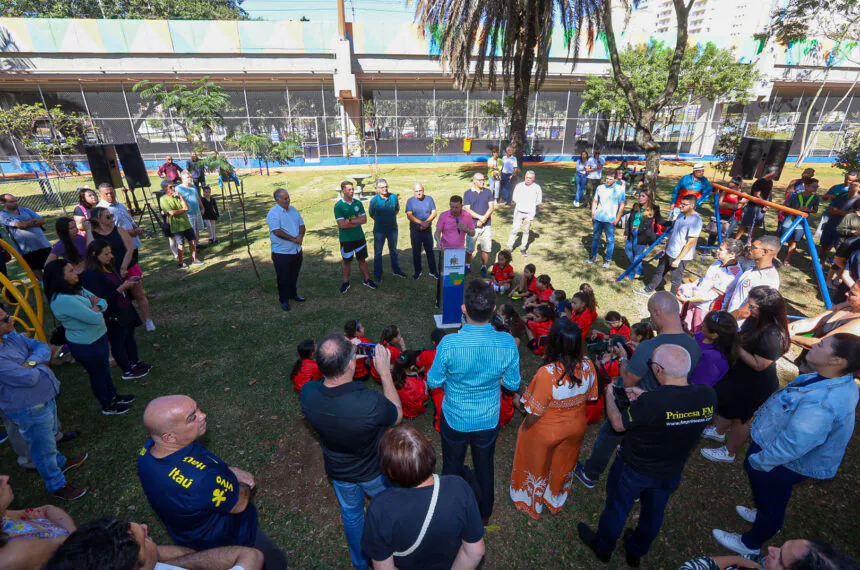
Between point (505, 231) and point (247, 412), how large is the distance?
29.9ft

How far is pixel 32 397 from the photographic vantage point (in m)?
3.52

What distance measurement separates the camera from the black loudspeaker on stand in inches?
428

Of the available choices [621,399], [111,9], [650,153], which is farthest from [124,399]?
[111,9]

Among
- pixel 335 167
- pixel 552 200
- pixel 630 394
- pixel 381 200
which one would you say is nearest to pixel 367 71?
pixel 335 167

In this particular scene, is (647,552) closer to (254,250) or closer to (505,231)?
(505,231)

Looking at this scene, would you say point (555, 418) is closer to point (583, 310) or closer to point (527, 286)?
point (583, 310)

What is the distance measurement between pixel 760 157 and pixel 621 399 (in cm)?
1232

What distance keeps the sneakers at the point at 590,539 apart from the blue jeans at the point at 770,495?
48.6 inches

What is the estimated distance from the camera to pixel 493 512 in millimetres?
3857

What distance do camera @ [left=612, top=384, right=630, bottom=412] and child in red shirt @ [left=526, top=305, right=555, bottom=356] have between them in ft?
9.45

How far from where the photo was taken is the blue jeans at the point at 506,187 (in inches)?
607

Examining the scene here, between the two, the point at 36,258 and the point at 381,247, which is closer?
the point at 36,258

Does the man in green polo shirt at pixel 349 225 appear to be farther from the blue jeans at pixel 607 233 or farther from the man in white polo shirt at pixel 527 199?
the blue jeans at pixel 607 233

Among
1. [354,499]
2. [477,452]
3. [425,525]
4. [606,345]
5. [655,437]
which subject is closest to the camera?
[425,525]
